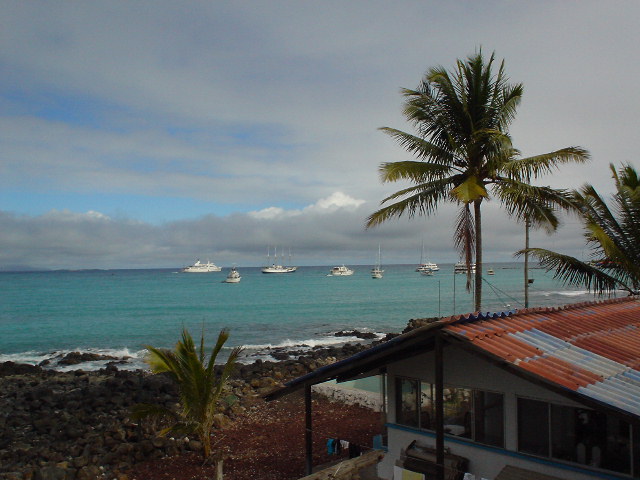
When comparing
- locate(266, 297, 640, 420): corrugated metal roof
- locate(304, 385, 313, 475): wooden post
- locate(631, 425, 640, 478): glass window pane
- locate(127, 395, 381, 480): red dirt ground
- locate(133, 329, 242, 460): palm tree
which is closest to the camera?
locate(266, 297, 640, 420): corrugated metal roof

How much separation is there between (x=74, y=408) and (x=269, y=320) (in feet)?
122

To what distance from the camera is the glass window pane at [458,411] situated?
9.16 m

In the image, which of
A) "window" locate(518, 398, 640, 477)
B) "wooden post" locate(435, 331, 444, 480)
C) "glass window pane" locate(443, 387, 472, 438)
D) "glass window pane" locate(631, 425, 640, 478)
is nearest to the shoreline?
"glass window pane" locate(443, 387, 472, 438)

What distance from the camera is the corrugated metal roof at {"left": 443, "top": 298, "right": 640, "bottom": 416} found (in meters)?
6.82

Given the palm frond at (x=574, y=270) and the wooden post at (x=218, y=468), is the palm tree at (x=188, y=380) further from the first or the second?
the palm frond at (x=574, y=270)

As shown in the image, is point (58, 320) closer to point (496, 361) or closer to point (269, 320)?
point (269, 320)

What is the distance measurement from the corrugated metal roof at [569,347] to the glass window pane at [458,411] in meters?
1.55

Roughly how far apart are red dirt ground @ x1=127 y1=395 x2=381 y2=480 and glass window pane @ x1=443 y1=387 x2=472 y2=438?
3205 mm

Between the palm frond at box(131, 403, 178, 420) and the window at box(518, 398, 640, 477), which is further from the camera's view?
the palm frond at box(131, 403, 178, 420)

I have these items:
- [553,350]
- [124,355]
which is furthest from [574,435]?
[124,355]

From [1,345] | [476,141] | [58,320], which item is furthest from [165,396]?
[58,320]

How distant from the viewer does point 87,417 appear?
1931 cm

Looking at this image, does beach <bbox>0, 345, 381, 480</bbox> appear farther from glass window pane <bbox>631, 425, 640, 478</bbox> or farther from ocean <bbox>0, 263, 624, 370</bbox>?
ocean <bbox>0, 263, 624, 370</bbox>

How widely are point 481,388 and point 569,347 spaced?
5.64ft
